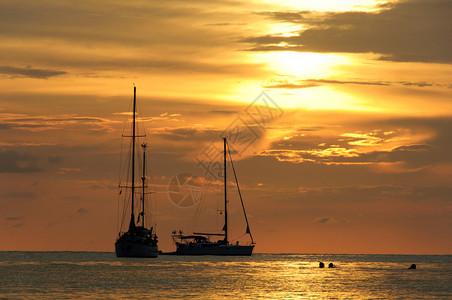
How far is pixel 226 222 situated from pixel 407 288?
276 ft

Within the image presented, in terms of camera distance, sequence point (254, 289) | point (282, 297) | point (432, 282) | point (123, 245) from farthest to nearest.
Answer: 1. point (123, 245)
2. point (432, 282)
3. point (254, 289)
4. point (282, 297)

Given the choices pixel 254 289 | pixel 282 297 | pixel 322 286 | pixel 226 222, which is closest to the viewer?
pixel 282 297

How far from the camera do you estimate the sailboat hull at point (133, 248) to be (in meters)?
159

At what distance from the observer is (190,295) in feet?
299

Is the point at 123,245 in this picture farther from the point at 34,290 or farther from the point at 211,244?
the point at 34,290

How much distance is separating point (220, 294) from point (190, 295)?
13.1 ft

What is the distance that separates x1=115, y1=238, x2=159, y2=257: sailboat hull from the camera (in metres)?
159

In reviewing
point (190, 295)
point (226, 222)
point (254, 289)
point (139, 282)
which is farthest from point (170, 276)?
point (226, 222)

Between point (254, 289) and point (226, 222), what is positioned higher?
point (226, 222)

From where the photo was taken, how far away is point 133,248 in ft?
529

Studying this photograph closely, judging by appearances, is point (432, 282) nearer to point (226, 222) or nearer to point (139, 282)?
point (139, 282)

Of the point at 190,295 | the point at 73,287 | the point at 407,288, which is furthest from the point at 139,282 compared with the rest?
the point at 407,288

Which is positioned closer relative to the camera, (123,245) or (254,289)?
(254,289)

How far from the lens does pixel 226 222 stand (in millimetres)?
189625
